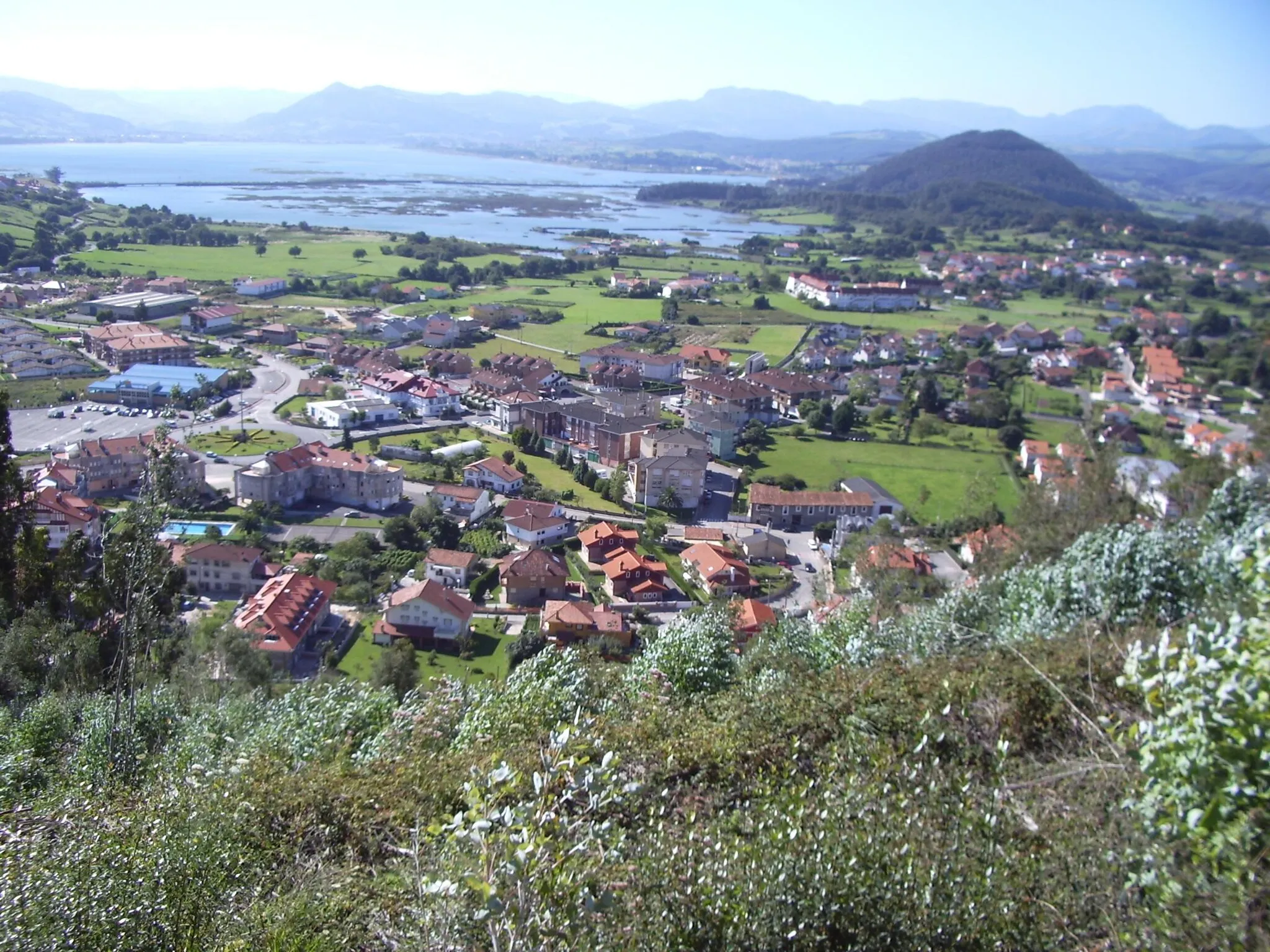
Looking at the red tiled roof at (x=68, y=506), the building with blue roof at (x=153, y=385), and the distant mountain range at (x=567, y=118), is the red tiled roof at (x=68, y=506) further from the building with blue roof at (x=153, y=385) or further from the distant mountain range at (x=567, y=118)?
the distant mountain range at (x=567, y=118)

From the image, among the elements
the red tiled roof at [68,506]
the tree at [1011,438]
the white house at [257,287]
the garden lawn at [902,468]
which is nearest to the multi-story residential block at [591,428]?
the garden lawn at [902,468]

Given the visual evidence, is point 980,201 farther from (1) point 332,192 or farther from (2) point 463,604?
(2) point 463,604

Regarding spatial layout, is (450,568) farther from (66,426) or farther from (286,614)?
(66,426)

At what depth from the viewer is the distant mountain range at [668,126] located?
47000mm

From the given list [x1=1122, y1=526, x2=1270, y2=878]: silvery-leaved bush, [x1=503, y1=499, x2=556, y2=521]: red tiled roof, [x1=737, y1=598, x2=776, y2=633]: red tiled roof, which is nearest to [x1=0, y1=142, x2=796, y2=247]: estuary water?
[x1=503, y1=499, x2=556, y2=521]: red tiled roof

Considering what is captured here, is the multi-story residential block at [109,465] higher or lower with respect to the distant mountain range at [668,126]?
lower

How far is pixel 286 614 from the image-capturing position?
5.73 metres

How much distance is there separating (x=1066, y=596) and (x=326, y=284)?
685 inches

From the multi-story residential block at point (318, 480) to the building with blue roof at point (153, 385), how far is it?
3.26 meters

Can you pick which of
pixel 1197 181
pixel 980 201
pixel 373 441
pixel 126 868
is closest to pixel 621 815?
pixel 126 868

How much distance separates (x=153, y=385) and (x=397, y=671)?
796cm

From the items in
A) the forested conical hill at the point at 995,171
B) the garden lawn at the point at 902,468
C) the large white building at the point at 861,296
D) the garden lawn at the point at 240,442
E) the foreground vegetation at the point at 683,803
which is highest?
the forested conical hill at the point at 995,171

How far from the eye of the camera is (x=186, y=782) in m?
2.01

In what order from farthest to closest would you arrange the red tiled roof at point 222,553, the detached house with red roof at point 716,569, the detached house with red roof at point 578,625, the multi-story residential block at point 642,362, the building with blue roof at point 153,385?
1. the multi-story residential block at point 642,362
2. the building with blue roof at point 153,385
3. the detached house with red roof at point 716,569
4. the red tiled roof at point 222,553
5. the detached house with red roof at point 578,625
